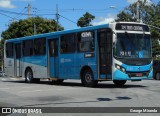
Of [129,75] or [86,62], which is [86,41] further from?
[129,75]

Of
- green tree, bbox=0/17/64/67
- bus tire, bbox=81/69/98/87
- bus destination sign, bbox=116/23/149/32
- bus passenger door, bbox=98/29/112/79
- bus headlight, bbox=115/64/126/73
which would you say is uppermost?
green tree, bbox=0/17/64/67

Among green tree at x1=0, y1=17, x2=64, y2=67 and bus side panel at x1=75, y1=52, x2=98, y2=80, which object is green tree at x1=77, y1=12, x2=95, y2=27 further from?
bus side panel at x1=75, y1=52, x2=98, y2=80

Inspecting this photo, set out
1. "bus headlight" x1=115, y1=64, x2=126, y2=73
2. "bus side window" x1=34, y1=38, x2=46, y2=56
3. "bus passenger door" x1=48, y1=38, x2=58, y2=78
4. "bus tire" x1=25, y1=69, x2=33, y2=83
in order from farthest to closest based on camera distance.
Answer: "bus tire" x1=25, y1=69, x2=33, y2=83 < "bus side window" x1=34, y1=38, x2=46, y2=56 < "bus passenger door" x1=48, y1=38, x2=58, y2=78 < "bus headlight" x1=115, y1=64, x2=126, y2=73

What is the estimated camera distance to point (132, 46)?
767 inches

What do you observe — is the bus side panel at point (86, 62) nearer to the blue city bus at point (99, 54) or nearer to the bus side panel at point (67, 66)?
the blue city bus at point (99, 54)

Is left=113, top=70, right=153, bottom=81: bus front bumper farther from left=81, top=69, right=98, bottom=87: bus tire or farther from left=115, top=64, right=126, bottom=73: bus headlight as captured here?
left=81, top=69, right=98, bottom=87: bus tire

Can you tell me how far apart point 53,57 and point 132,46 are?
5.75m

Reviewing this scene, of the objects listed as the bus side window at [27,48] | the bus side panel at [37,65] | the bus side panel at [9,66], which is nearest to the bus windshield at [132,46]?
the bus side panel at [37,65]

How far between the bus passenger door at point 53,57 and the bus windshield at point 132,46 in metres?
5.20

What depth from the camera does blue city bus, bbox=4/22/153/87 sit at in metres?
19.2

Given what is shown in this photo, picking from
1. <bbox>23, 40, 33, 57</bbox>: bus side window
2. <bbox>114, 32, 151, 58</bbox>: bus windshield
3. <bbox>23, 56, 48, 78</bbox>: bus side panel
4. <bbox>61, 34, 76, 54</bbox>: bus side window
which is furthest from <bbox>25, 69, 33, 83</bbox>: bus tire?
<bbox>114, 32, 151, 58</bbox>: bus windshield

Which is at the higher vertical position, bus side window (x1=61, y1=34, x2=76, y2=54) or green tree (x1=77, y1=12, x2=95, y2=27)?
green tree (x1=77, y1=12, x2=95, y2=27)

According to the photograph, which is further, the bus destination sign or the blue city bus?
the bus destination sign

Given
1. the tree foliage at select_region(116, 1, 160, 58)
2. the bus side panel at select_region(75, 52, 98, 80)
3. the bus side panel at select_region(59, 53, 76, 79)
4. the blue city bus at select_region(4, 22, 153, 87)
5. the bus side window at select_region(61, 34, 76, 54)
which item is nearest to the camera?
the blue city bus at select_region(4, 22, 153, 87)
